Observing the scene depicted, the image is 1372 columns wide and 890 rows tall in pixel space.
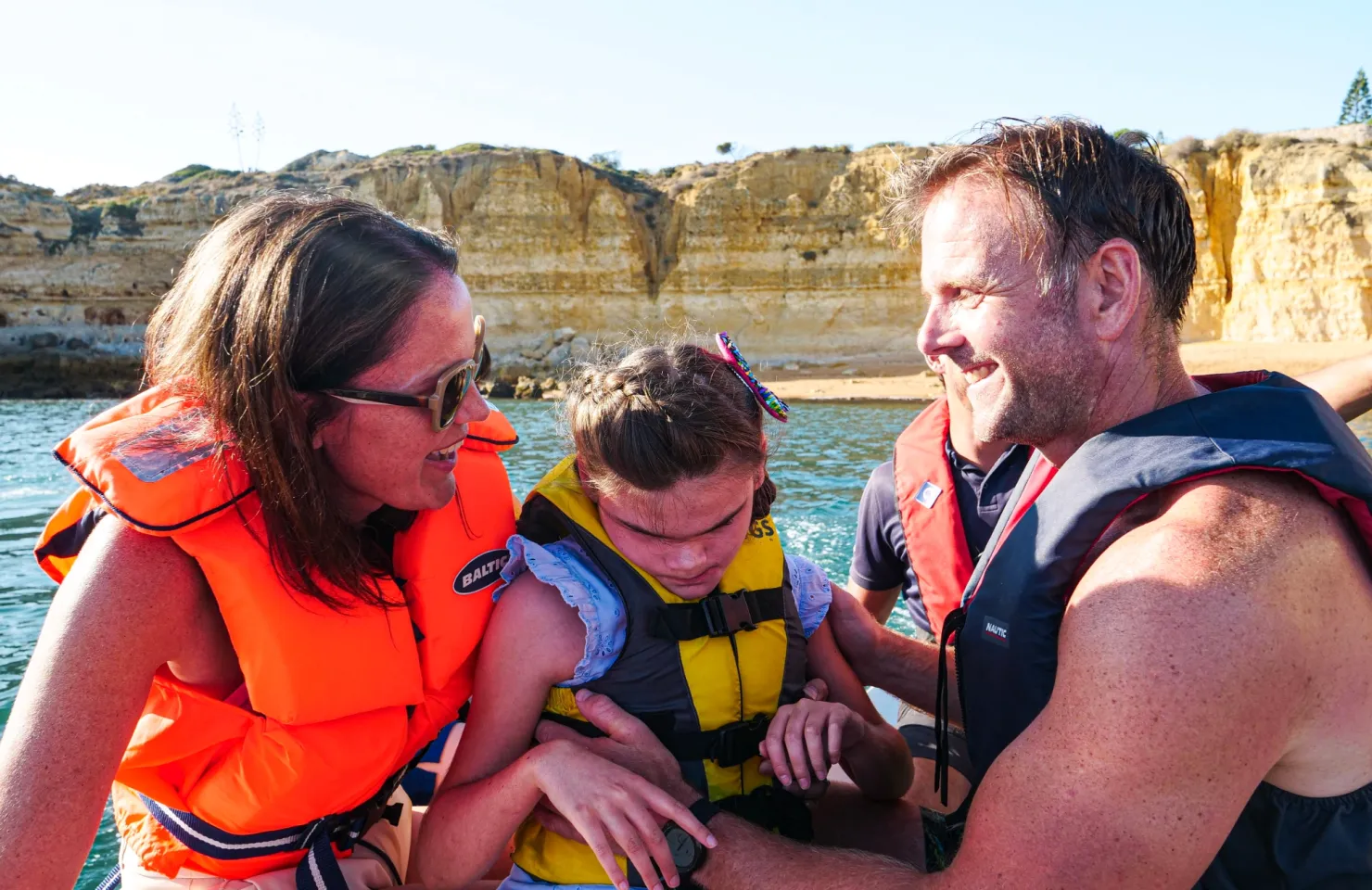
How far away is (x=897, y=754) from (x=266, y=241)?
1.74m

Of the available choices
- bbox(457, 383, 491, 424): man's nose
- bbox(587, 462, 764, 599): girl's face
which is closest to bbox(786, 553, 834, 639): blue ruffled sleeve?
bbox(587, 462, 764, 599): girl's face

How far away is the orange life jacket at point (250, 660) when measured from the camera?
1.77 meters

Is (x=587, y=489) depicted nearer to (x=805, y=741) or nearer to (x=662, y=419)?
(x=662, y=419)

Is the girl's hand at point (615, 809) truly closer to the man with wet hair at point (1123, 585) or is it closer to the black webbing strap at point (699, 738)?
the man with wet hair at point (1123, 585)

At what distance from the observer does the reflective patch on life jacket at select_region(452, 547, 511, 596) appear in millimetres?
2100

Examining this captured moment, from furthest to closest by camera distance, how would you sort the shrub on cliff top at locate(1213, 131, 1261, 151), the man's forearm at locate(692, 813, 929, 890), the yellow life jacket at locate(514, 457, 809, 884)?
the shrub on cliff top at locate(1213, 131, 1261, 151) → the yellow life jacket at locate(514, 457, 809, 884) → the man's forearm at locate(692, 813, 929, 890)

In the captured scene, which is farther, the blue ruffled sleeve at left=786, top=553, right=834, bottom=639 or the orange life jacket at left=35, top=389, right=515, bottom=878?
the blue ruffled sleeve at left=786, top=553, right=834, bottom=639

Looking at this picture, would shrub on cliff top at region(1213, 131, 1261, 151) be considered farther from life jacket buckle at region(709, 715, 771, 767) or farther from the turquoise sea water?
life jacket buckle at region(709, 715, 771, 767)

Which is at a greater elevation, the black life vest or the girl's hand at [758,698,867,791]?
the black life vest

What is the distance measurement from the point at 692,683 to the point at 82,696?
1120mm

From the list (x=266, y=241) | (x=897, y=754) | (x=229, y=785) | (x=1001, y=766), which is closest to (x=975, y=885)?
(x=1001, y=766)

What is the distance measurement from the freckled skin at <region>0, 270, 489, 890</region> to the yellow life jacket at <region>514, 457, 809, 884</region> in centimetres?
43

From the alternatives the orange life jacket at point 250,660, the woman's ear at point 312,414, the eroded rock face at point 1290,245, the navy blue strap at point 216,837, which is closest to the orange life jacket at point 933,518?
the orange life jacket at point 250,660

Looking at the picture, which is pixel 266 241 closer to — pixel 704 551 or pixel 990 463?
pixel 704 551
